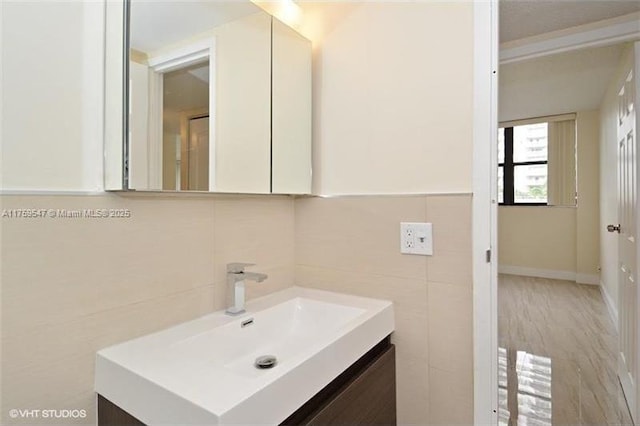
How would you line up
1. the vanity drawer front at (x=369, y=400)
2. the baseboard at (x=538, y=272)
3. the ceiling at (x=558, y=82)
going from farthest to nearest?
the baseboard at (x=538, y=272) → the ceiling at (x=558, y=82) → the vanity drawer front at (x=369, y=400)

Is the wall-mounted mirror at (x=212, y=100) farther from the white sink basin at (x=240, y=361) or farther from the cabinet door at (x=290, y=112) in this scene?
the white sink basin at (x=240, y=361)

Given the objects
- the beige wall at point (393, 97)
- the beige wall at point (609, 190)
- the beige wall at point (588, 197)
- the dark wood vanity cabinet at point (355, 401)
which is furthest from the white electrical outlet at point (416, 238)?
the beige wall at point (588, 197)

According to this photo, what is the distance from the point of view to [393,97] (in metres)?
1.33

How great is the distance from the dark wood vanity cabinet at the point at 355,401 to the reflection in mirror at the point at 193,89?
22.5 inches

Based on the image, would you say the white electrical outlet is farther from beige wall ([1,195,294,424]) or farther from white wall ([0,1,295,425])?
white wall ([0,1,295,425])

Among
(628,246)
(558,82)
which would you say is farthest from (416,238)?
(558,82)

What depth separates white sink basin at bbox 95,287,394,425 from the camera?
2.26ft

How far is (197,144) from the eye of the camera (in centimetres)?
109

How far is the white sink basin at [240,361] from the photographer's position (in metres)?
0.69

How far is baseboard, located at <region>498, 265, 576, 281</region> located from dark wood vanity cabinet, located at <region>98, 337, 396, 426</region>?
4205 millimetres

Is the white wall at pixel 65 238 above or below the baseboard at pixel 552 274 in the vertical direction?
above

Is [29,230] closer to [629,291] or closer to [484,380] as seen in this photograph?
[484,380]

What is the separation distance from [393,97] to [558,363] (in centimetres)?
229

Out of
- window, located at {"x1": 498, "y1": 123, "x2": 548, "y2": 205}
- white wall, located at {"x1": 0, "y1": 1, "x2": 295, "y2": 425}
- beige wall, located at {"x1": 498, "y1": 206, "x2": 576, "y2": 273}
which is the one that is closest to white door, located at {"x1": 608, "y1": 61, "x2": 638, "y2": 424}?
white wall, located at {"x1": 0, "y1": 1, "x2": 295, "y2": 425}
